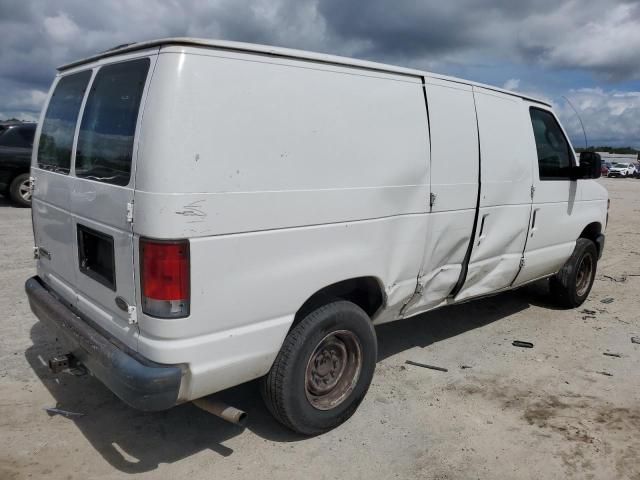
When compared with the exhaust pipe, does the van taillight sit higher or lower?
higher

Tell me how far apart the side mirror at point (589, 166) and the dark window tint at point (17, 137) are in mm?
10256

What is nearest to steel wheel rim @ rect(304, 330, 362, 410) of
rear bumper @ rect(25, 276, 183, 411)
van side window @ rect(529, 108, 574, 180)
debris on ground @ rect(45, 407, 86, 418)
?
rear bumper @ rect(25, 276, 183, 411)

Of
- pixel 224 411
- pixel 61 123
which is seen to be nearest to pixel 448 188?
pixel 224 411

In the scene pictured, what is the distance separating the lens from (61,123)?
3.58m

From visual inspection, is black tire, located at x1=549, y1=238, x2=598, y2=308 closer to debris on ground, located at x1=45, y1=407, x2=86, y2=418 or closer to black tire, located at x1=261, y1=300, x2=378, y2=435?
black tire, located at x1=261, y1=300, x2=378, y2=435

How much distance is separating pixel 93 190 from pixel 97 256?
0.39 meters

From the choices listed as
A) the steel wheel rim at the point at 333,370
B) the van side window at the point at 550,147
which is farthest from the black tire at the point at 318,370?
the van side window at the point at 550,147

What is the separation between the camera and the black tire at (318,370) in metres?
3.13

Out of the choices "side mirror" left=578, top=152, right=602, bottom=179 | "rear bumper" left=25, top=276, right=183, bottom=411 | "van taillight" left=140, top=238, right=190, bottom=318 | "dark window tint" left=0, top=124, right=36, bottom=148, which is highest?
"dark window tint" left=0, top=124, right=36, bottom=148

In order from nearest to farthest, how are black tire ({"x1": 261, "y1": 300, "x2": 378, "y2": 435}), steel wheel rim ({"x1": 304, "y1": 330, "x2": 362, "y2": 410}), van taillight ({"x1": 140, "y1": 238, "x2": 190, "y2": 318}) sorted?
van taillight ({"x1": 140, "y1": 238, "x2": 190, "y2": 318})
black tire ({"x1": 261, "y1": 300, "x2": 378, "y2": 435})
steel wheel rim ({"x1": 304, "y1": 330, "x2": 362, "y2": 410})

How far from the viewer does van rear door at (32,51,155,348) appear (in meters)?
2.74

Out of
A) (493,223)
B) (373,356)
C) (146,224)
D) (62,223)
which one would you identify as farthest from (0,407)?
(493,223)

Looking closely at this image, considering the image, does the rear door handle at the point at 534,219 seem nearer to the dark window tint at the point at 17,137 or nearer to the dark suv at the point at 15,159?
the dark suv at the point at 15,159

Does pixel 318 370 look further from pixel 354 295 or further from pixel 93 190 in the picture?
pixel 93 190
